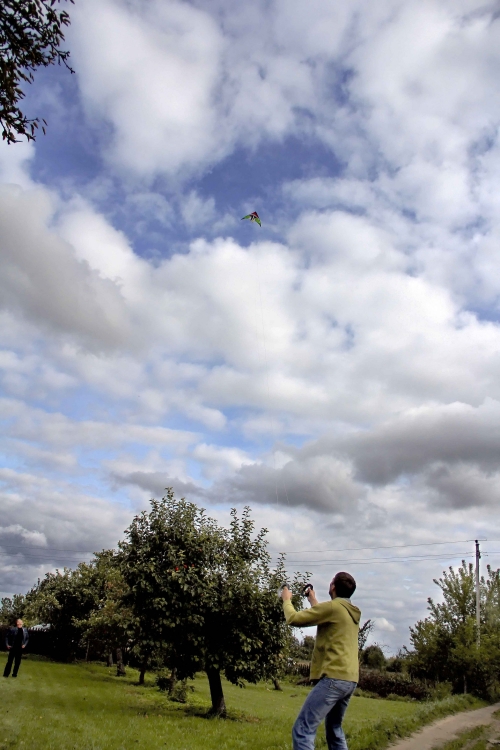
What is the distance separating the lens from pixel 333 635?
5.52 m

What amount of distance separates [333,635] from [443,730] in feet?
40.8

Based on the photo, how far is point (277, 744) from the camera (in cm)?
1192

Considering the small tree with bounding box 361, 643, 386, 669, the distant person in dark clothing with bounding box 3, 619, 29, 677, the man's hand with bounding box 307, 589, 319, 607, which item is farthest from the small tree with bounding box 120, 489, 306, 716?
the small tree with bounding box 361, 643, 386, 669

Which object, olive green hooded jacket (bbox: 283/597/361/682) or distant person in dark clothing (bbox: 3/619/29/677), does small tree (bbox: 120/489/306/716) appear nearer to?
distant person in dark clothing (bbox: 3/619/29/677)

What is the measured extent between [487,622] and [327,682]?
37030mm

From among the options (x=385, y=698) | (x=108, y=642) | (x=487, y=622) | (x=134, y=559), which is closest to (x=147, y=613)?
(x=134, y=559)

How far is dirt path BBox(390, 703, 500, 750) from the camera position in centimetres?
1150

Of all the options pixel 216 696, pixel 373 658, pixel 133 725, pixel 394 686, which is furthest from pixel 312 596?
pixel 373 658

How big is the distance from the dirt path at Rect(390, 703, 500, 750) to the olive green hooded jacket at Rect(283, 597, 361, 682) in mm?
7288

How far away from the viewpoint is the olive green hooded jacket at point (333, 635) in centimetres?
543

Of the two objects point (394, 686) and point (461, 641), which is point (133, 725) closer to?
point (461, 641)

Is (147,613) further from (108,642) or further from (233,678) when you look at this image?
(108,642)

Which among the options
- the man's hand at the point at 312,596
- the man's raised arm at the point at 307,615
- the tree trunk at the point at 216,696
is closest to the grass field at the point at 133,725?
the tree trunk at the point at 216,696

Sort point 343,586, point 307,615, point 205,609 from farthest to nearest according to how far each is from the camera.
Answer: point 205,609 < point 343,586 < point 307,615
